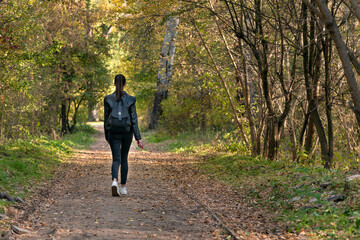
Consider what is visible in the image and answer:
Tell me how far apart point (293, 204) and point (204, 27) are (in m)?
8.14

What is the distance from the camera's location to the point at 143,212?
679 cm

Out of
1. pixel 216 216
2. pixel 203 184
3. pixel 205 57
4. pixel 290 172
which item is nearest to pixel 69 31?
pixel 205 57

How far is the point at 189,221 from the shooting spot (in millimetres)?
6344

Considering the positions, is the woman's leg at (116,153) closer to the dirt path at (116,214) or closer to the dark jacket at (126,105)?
the dark jacket at (126,105)

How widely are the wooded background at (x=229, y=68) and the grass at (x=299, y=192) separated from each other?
1152 millimetres

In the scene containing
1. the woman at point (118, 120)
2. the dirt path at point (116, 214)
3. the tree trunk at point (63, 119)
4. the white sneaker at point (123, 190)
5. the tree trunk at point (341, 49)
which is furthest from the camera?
the tree trunk at point (63, 119)

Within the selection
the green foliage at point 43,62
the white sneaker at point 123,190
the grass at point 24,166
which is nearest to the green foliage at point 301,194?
the white sneaker at point 123,190

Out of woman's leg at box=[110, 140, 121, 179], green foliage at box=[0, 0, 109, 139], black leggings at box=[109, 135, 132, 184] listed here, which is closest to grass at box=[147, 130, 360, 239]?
black leggings at box=[109, 135, 132, 184]

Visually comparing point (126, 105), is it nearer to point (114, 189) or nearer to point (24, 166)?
point (114, 189)

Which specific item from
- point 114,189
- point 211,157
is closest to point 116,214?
point 114,189

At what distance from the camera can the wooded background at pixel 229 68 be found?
10.6m

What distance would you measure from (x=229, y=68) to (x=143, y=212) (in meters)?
8.87

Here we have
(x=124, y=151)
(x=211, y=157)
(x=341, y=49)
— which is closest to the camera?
(x=341, y=49)

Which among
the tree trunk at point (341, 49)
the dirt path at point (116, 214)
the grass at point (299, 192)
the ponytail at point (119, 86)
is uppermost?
the tree trunk at point (341, 49)
